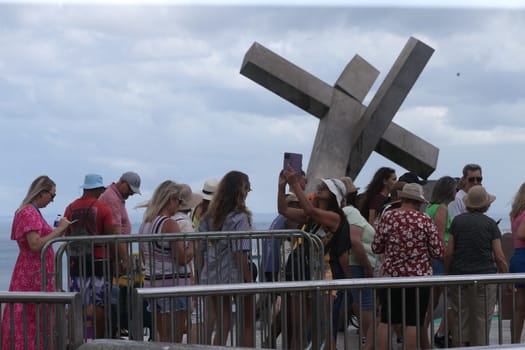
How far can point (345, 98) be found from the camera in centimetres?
1295

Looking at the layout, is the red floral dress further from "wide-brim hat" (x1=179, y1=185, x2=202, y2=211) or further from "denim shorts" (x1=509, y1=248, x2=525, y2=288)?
"wide-brim hat" (x1=179, y1=185, x2=202, y2=211)

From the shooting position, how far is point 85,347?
381 cm

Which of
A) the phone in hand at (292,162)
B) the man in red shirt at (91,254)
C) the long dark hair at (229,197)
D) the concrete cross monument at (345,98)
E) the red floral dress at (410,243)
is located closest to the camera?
the red floral dress at (410,243)

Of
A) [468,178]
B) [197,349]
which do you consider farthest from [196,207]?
[197,349]

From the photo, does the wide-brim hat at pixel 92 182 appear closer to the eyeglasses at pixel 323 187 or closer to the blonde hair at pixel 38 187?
the blonde hair at pixel 38 187

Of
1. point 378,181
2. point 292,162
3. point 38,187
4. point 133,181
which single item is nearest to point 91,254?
point 38,187

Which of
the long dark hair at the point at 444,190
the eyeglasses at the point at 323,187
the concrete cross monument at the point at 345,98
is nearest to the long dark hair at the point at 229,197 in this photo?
the eyeglasses at the point at 323,187

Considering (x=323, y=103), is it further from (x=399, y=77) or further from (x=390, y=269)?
(x=390, y=269)

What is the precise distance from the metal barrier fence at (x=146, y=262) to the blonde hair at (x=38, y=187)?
454mm

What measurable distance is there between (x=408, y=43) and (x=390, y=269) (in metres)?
6.21

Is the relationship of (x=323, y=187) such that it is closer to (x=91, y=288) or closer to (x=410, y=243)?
(x=410, y=243)

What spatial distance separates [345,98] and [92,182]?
5730 mm

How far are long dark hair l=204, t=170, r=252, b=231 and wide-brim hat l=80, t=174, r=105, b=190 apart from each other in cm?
89

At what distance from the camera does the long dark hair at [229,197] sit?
7762 mm
